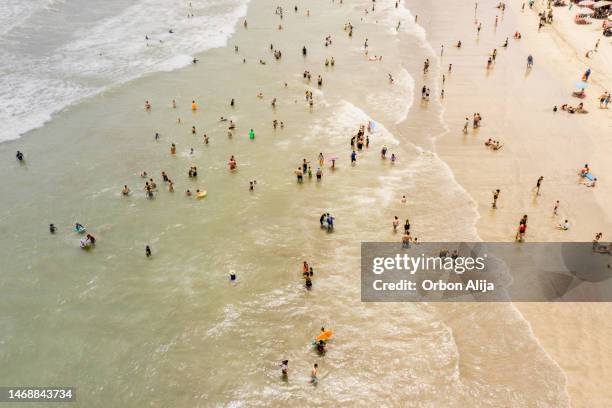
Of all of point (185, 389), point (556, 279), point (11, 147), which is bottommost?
point (185, 389)

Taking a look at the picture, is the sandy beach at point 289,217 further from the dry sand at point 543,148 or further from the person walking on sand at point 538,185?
the person walking on sand at point 538,185

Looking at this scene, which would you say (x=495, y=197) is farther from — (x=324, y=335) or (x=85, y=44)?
(x=85, y=44)

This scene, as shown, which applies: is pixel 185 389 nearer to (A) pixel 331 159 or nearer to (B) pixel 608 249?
(A) pixel 331 159

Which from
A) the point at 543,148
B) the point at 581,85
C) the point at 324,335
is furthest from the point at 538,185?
the point at 324,335

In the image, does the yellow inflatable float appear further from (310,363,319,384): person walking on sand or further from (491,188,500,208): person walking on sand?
(491,188,500,208): person walking on sand

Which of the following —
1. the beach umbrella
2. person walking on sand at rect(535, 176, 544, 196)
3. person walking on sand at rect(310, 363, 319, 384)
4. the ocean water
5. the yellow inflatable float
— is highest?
the ocean water

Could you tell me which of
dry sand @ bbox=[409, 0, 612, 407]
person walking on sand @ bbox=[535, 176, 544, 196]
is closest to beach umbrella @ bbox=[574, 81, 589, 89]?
dry sand @ bbox=[409, 0, 612, 407]

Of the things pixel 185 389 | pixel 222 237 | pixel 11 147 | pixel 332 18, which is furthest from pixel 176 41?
pixel 185 389
